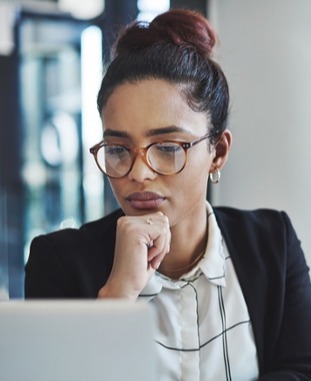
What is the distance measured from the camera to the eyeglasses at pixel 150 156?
990 millimetres

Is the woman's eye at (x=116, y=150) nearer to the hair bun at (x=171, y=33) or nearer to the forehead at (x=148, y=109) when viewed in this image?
the forehead at (x=148, y=109)

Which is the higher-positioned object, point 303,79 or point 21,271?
point 303,79

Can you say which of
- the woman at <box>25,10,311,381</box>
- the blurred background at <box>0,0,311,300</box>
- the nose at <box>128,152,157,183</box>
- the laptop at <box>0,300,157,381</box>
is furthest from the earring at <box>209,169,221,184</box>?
the blurred background at <box>0,0,311,300</box>

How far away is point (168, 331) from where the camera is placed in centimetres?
104

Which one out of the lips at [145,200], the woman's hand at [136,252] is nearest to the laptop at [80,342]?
the woman's hand at [136,252]

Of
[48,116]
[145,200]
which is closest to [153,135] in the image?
[145,200]

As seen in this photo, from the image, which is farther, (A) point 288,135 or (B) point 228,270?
(A) point 288,135

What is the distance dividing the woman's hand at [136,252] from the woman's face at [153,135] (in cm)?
4

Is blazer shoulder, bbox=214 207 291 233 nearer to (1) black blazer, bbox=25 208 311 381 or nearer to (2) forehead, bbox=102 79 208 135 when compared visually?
(1) black blazer, bbox=25 208 311 381

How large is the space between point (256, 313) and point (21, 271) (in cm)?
190

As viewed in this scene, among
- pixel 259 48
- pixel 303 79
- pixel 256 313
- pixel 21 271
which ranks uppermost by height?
pixel 259 48

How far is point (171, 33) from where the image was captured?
1116mm

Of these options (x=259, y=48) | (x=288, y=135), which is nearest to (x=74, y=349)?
(x=288, y=135)

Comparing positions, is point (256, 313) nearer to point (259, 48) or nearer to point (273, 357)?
point (273, 357)
